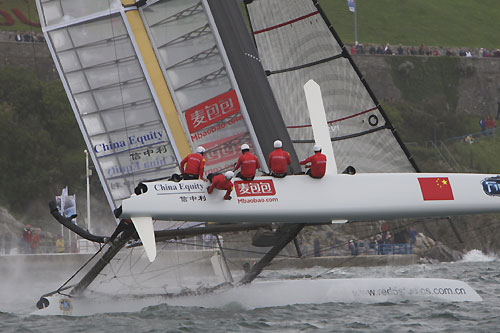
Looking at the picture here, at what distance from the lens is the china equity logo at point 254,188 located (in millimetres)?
11531

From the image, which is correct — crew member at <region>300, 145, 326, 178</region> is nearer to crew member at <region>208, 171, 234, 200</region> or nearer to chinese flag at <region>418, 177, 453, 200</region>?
crew member at <region>208, 171, 234, 200</region>

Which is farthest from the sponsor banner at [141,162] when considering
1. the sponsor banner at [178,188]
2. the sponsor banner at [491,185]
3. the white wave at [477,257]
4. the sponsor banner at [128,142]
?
the white wave at [477,257]

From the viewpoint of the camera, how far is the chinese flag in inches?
476

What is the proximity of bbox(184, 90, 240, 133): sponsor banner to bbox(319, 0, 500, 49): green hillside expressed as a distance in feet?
126

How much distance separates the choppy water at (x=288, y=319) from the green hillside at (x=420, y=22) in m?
40.2

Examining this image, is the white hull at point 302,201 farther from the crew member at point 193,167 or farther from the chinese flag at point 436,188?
the crew member at point 193,167

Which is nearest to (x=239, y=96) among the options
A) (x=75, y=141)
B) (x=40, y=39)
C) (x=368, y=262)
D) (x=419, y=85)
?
(x=368, y=262)

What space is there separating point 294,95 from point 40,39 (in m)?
26.6

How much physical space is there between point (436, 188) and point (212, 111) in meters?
3.79

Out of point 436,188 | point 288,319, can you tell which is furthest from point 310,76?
point 288,319

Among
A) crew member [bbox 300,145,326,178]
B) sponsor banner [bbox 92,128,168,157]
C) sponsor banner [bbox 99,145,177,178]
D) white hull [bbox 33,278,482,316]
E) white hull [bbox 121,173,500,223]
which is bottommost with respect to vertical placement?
white hull [bbox 33,278,482,316]

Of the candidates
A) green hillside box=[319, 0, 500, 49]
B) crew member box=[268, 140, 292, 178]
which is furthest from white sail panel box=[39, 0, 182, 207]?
green hillside box=[319, 0, 500, 49]

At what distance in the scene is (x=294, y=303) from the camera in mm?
12680

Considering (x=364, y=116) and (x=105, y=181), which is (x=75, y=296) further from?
(x=364, y=116)
